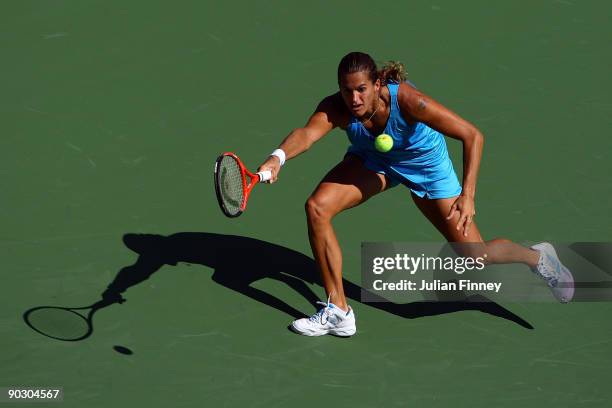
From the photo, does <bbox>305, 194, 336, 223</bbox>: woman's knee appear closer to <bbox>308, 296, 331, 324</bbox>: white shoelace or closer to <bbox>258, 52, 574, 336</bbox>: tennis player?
<bbox>258, 52, 574, 336</bbox>: tennis player

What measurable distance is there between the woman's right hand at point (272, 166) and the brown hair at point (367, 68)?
65cm

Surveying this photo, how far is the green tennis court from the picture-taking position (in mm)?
8094

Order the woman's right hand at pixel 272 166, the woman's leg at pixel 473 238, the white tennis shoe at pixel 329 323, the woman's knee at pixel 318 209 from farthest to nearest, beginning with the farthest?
the woman's leg at pixel 473 238
the white tennis shoe at pixel 329 323
the woman's knee at pixel 318 209
the woman's right hand at pixel 272 166

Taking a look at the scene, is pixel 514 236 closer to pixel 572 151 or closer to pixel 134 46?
pixel 572 151

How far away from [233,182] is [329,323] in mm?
1163

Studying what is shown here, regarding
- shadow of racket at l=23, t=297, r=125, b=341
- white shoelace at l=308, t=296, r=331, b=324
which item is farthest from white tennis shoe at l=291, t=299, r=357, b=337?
shadow of racket at l=23, t=297, r=125, b=341

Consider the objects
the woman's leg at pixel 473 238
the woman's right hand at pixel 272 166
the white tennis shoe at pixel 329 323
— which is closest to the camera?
the woman's right hand at pixel 272 166

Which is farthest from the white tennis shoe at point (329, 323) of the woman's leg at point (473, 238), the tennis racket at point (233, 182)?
the tennis racket at point (233, 182)

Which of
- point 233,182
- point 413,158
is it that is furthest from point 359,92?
point 233,182

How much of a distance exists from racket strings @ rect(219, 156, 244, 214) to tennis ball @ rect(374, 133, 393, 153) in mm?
916

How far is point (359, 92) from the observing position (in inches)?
317

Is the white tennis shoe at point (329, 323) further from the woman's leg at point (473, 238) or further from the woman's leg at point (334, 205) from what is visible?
the woman's leg at point (473, 238)

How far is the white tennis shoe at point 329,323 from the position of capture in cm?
850

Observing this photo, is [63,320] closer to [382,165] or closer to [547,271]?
[382,165]
